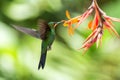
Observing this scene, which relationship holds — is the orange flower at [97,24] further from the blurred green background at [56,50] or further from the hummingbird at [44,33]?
the blurred green background at [56,50]

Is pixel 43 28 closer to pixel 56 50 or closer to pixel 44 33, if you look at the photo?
pixel 44 33

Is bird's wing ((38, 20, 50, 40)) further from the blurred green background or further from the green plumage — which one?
the blurred green background

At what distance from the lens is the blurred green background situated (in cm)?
192

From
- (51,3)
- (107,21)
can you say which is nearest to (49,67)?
(51,3)

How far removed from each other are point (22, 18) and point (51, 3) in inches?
7.7

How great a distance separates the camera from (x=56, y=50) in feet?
6.95

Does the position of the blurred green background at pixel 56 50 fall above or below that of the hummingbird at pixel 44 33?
above

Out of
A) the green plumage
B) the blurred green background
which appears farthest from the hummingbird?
the blurred green background

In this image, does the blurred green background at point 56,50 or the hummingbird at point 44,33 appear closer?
the hummingbird at point 44,33

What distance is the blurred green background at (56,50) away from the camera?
1.92 m

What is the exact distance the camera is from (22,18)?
7.26 ft

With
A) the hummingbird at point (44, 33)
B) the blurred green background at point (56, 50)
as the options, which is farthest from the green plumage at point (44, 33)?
the blurred green background at point (56, 50)

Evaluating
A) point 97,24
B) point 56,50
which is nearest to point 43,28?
point 97,24

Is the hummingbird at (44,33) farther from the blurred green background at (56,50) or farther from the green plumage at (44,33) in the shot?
the blurred green background at (56,50)
